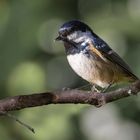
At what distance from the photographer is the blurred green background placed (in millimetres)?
3910

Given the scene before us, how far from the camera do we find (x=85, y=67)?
329cm

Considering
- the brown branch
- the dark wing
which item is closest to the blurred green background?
the dark wing

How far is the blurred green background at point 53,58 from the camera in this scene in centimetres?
391

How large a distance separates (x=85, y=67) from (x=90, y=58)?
0.32 feet

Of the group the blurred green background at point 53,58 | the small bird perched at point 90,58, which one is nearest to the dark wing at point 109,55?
the small bird perched at point 90,58

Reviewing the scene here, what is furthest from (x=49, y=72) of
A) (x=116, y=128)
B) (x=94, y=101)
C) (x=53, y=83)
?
(x=94, y=101)

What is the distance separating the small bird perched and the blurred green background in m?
0.36

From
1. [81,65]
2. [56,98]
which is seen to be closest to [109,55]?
[81,65]

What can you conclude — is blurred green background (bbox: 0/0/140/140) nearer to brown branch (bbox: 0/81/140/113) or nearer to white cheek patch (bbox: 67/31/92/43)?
white cheek patch (bbox: 67/31/92/43)

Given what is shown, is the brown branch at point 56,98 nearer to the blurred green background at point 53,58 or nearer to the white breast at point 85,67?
the white breast at point 85,67

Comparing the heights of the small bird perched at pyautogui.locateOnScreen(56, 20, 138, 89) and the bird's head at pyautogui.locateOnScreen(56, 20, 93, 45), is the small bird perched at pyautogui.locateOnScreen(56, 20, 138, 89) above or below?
below

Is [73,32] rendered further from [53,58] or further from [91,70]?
[53,58]

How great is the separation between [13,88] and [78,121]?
51 centimetres

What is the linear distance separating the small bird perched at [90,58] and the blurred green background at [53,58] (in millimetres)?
365
